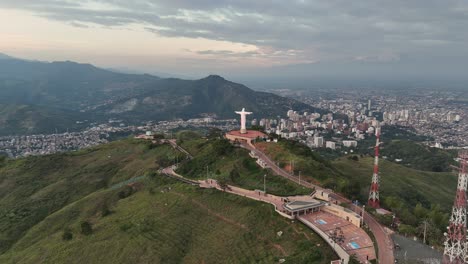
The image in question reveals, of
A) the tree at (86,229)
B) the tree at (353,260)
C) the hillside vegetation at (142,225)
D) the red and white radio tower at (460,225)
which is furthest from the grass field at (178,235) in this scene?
the red and white radio tower at (460,225)

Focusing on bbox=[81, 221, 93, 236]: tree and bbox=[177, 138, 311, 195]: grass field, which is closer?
bbox=[81, 221, 93, 236]: tree

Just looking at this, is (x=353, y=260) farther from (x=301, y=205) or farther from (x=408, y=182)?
(x=408, y=182)

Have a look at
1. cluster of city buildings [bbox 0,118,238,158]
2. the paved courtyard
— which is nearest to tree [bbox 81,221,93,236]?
the paved courtyard

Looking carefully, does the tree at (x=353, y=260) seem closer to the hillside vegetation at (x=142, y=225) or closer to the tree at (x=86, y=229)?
the hillside vegetation at (x=142, y=225)

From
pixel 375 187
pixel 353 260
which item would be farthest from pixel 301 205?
pixel 375 187

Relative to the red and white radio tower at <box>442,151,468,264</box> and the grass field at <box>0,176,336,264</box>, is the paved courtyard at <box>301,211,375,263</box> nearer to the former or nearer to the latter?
the grass field at <box>0,176,336,264</box>
